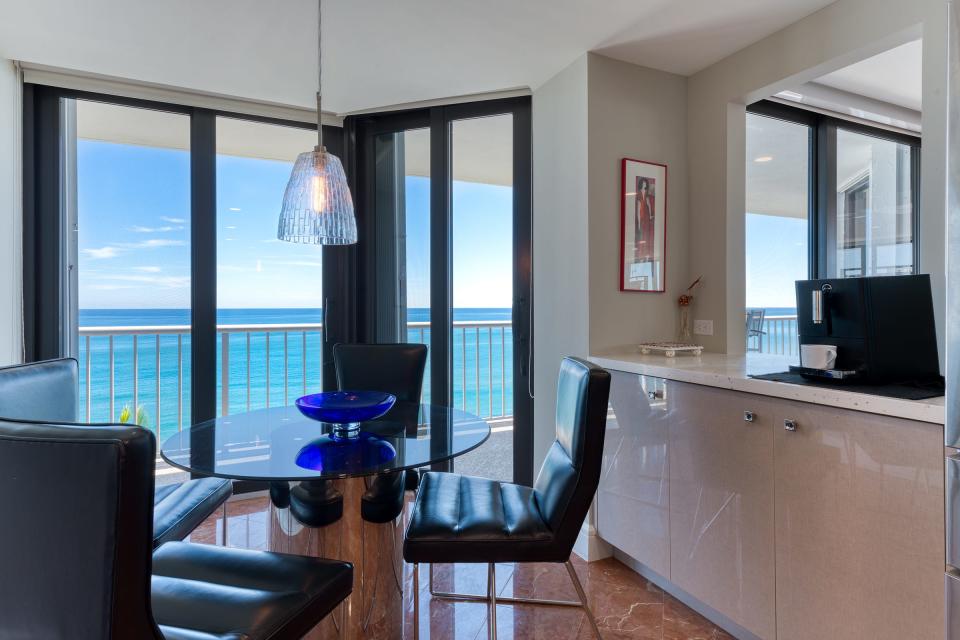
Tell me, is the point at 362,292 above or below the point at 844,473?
above

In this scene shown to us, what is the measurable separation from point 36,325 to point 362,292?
176 centimetres

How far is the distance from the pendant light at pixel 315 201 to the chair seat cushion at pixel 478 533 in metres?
1.05

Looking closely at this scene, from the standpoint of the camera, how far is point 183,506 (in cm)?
177

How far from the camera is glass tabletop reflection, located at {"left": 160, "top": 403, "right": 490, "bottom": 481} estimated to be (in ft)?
4.50

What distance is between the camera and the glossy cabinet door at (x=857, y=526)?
4.07 feet

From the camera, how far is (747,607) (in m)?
1.71

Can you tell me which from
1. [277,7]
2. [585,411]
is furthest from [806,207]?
[277,7]

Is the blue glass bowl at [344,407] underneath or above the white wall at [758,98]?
underneath

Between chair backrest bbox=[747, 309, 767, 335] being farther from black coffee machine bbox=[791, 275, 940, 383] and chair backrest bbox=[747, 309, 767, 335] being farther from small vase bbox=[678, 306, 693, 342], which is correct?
black coffee machine bbox=[791, 275, 940, 383]

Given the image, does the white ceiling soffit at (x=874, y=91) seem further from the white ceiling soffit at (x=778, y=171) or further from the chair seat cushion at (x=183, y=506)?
the chair seat cushion at (x=183, y=506)

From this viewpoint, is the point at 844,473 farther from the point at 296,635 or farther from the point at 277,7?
the point at 277,7

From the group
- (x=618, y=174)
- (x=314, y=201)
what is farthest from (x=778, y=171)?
(x=314, y=201)

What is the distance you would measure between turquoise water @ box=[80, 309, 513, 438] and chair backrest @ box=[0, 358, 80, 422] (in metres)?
1.22

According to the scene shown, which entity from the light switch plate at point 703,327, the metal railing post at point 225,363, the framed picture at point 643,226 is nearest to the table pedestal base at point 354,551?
the framed picture at point 643,226
